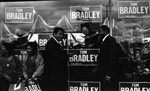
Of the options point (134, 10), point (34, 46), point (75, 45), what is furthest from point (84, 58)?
point (134, 10)

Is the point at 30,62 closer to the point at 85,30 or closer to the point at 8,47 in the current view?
the point at 8,47

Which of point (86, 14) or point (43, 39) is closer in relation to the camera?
point (86, 14)

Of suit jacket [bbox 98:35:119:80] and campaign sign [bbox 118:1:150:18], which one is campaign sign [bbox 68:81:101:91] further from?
campaign sign [bbox 118:1:150:18]

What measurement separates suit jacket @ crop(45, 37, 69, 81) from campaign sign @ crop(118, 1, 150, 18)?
1721 millimetres

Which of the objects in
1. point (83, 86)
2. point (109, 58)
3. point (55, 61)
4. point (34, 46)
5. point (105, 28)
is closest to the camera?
point (109, 58)

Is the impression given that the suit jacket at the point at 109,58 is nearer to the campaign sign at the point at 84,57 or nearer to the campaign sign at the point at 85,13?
the campaign sign at the point at 84,57

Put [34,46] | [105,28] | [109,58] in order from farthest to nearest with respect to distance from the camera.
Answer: [34,46], [105,28], [109,58]

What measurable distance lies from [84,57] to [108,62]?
2.21ft

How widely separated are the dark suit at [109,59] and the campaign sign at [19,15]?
204 centimetres

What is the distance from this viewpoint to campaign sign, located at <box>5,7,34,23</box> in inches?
347

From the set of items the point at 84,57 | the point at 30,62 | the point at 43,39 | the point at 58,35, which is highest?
the point at 58,35

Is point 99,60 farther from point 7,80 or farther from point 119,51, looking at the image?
point 7,80

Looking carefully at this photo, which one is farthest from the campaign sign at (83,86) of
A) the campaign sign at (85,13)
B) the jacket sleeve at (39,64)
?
the campaign sign at (85,13)

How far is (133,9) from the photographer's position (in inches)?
330
